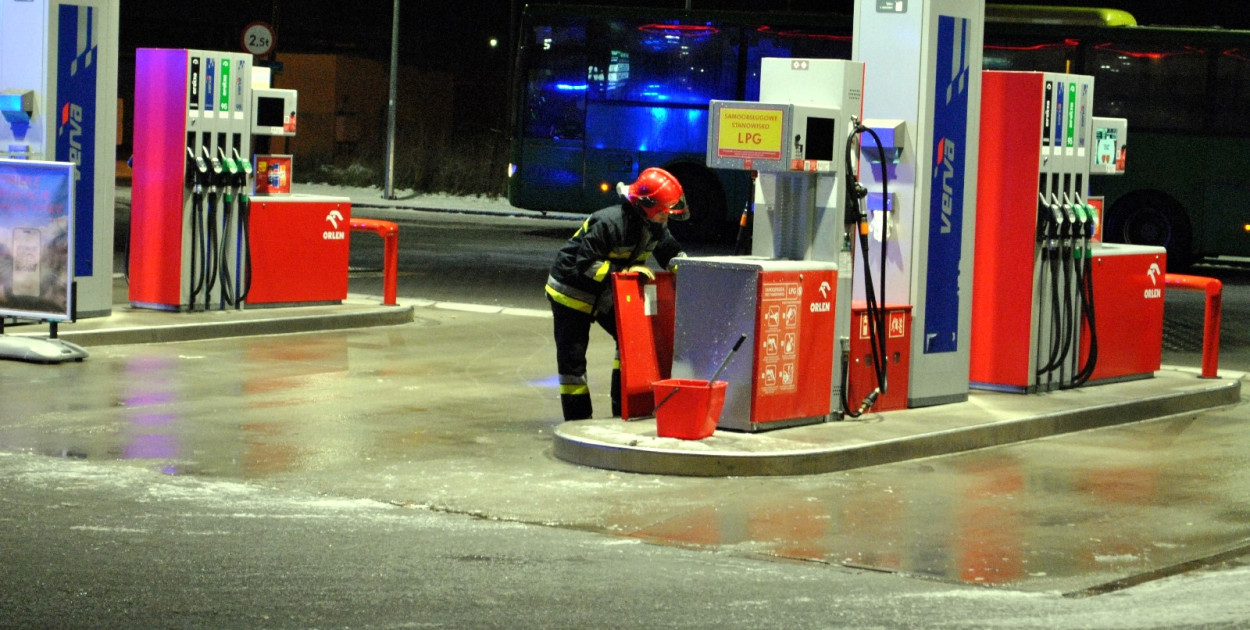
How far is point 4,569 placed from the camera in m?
6.96

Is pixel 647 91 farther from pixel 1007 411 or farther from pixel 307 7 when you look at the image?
pixel 307 7

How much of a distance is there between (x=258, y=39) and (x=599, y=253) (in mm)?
21277

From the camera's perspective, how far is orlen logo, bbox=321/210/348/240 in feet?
53.8

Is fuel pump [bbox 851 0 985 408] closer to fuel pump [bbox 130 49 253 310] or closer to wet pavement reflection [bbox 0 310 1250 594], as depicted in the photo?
wet pavement reflection [bbox 0 310 1250 594]

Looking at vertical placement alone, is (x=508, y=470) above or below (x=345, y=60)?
below

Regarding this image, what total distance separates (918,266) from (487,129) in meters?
42.2

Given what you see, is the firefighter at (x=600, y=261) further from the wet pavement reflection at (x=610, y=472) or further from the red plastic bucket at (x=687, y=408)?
the red plastic bucket at (x=687, y=408)

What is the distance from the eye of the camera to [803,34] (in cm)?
2811

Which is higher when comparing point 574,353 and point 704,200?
point 704,200

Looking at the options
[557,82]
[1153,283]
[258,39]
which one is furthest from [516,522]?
[258,39]

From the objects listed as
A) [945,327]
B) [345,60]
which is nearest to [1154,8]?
[345,60]

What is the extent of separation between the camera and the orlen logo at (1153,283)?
43.5 feet

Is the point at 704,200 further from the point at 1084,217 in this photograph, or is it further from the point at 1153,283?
the point at 1084,217

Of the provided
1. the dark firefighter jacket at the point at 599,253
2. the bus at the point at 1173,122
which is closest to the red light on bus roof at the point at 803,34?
the bus at the point at 1173,122
